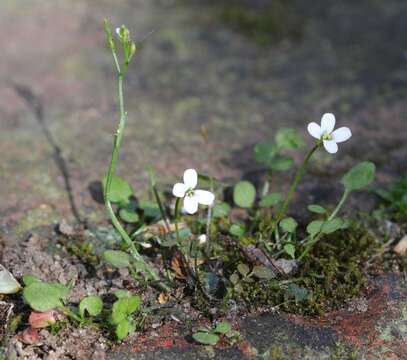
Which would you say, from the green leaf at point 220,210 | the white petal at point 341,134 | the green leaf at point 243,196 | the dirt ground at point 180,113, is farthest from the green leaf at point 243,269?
the white petal at point 341,134

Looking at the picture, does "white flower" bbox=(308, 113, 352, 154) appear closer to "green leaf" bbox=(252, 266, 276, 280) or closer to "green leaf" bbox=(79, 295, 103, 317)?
"green leaf" bbox=(252, 266, 276, 280)

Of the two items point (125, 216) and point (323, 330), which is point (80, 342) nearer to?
point (125, 216)

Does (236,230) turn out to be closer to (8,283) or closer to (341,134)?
(341,134)

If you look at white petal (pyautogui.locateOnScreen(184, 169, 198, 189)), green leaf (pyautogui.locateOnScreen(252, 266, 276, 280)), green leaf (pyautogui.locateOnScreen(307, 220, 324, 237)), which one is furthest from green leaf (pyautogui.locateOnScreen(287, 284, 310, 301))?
white petal (pyautogui.locateOnScreen(184, 169, 198, 189))

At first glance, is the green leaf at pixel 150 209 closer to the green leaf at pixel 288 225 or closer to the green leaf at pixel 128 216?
the green leaf at pixel 128 216

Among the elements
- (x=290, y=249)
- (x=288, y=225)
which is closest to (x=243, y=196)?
(x=288, y=225)
